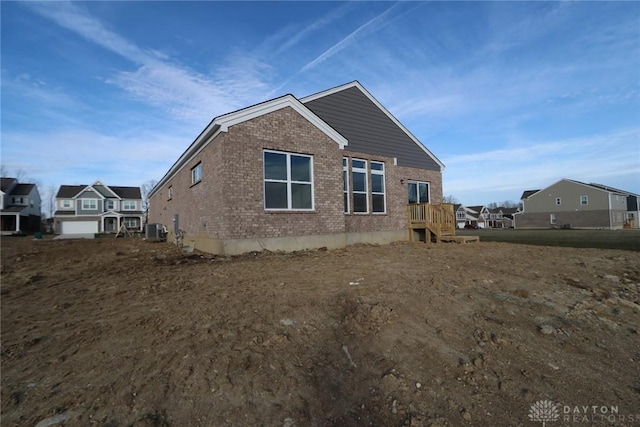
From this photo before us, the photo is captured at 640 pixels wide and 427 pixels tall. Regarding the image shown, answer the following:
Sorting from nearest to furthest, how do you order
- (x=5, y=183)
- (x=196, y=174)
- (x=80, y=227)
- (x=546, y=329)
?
(x=546, y=329), (x=196, y=174), (x=5, y=183), (x=80, y=227)

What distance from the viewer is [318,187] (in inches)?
411

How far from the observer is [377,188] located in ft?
44.6

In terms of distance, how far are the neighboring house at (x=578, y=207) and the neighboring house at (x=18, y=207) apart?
72207mm

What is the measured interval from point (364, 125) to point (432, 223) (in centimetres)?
509

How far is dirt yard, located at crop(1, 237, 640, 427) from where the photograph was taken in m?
2.46

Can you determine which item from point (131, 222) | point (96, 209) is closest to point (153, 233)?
point (131, 222)

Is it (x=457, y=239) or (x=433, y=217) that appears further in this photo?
(x=433, y=217)

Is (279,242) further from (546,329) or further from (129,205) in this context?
(129,205)

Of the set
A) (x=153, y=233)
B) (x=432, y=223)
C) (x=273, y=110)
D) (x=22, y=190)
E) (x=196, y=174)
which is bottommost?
(x=153, y=233)

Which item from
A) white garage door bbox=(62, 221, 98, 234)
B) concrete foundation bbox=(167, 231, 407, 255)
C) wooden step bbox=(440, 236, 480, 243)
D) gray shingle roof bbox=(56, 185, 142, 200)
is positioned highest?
gray shingle roof bbox=(56, 185, 142, 200)

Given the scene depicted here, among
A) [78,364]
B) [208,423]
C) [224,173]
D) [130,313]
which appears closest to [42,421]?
[78,364]

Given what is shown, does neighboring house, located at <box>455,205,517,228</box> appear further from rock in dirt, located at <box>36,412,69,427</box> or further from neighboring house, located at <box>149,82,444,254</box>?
rock in dirt, located at <box>36,412,69,427</box>

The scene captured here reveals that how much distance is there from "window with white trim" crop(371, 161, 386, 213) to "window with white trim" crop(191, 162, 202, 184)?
6719 mm

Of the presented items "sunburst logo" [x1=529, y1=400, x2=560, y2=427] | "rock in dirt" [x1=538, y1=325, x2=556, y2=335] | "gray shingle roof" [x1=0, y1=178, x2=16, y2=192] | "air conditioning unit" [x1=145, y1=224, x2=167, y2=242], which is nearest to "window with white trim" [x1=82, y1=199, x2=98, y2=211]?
"gray shingle roof" [x1=0, y1=178, x2=16, y2=192]
